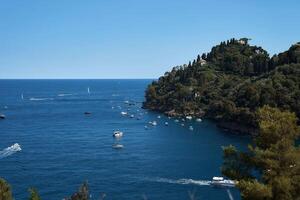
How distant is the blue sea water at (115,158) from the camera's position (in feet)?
204

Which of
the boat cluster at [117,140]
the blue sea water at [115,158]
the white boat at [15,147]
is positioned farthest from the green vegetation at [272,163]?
the white boat at [15,147]

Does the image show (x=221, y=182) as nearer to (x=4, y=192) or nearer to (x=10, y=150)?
(x=4, y=192)

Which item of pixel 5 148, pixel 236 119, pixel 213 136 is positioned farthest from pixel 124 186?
pixel 236 119

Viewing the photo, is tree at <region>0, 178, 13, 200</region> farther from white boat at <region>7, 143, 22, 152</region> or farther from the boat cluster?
the boat cluster

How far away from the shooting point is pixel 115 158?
82.8 meters

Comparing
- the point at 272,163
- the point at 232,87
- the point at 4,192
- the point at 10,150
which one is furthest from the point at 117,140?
the point at 272,163

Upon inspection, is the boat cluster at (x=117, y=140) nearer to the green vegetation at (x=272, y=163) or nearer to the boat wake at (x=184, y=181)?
the boat wake at (x=184, y=181)

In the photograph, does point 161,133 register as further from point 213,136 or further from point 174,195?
point 174,195

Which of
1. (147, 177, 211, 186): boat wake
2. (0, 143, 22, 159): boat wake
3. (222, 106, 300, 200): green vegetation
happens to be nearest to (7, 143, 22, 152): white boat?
Result: (0, 143, 22, 159): boat wake

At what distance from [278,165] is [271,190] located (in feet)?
4.67

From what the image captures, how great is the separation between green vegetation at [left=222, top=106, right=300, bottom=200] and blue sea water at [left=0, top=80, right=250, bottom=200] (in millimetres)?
9024

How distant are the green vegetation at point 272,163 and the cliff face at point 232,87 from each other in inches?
3114

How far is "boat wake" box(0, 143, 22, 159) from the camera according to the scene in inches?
3396

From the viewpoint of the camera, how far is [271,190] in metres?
24.6
